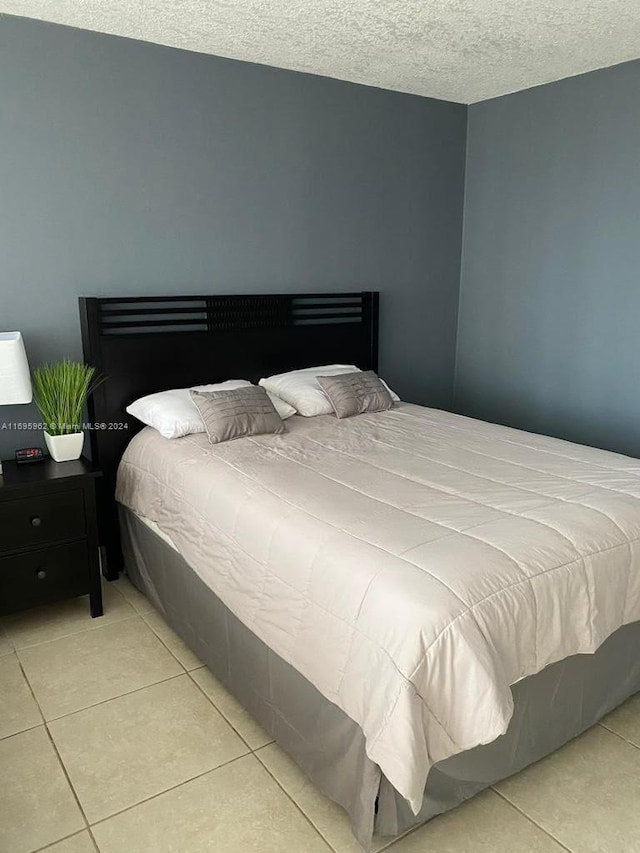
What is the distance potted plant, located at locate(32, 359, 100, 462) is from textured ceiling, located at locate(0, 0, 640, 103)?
1466mm

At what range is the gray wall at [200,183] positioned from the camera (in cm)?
286

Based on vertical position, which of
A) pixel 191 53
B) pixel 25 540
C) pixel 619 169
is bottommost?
pixel 25 540

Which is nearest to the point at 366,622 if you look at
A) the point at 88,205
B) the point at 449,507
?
the point at 449,507

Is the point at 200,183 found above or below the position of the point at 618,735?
above

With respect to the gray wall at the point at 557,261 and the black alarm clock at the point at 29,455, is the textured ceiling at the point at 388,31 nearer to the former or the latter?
the gray wall at the point at 557,261

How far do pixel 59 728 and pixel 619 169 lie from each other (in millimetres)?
3556

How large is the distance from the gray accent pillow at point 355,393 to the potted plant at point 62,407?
3.85 ft

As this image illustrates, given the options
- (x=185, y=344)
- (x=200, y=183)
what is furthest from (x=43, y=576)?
(x=200, y=183)

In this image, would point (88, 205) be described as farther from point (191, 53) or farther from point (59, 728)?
point (59, 728)

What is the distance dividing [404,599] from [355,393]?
187 centimetres

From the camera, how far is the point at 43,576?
2674 mm

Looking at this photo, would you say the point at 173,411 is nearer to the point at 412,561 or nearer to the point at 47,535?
the point at 47,535

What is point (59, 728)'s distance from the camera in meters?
2.14

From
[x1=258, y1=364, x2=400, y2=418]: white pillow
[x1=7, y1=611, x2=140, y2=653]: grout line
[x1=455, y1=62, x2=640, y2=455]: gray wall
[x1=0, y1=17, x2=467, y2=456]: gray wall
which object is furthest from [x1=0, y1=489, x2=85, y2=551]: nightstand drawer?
[x1=455, y1=62, x2=640, y2=455]: gray wall
